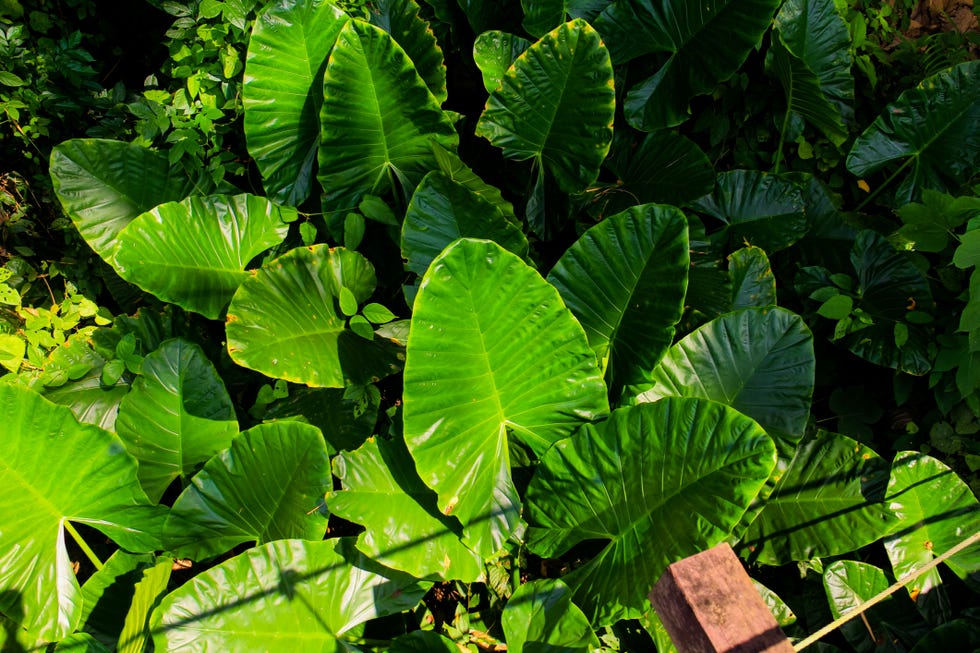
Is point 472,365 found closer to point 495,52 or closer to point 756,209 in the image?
point 495,52

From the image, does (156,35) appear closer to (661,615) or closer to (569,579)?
(569,579)

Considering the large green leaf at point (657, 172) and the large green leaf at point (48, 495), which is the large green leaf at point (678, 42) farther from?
the large green leaf at point (48, 495)

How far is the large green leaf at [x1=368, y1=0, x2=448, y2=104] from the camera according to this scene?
2.12 m

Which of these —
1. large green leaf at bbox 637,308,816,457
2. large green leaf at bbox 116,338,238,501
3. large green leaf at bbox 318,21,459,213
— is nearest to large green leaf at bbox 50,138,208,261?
large green leaf at bbox 116,338,238,501

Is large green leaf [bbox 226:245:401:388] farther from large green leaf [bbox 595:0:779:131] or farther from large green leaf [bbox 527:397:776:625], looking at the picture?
large green leaf [bbox 595:0:779:131]

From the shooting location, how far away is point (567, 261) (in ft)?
5.78

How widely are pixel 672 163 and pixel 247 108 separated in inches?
51.5

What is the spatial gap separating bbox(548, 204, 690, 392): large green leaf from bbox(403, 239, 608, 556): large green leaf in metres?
0.18

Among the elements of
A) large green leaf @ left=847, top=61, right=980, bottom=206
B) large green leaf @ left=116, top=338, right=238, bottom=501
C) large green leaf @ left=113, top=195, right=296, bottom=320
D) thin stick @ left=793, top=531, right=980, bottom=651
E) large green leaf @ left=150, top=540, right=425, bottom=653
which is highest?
large green leaf @ left=847, top=61, right=980, bottom=206

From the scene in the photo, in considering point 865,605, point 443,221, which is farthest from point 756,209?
point 865,605

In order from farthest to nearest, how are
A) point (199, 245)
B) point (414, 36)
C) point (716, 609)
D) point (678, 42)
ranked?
point (678, 42)
point (414, 36)
point (199, 245)
point (716, 609)

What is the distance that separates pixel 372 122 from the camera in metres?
1.97

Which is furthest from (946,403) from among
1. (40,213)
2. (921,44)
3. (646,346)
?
(40,213)

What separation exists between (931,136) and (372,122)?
1808mm
